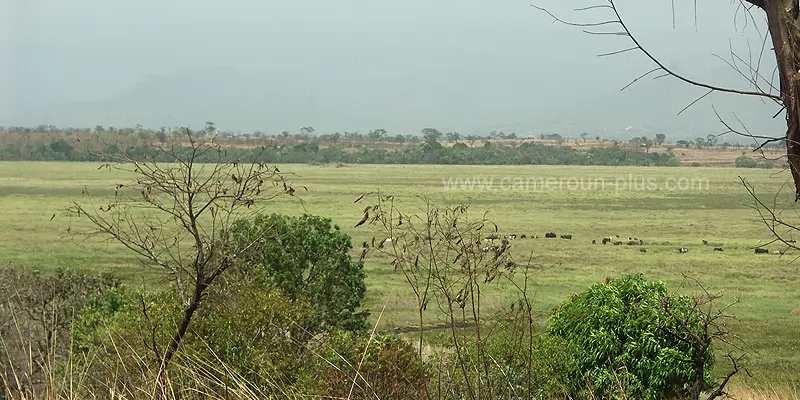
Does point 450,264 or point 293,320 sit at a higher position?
point 450,264

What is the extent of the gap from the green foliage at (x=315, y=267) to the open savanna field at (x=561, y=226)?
2.35m

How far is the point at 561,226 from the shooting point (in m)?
61.2

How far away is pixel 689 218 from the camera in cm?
6662

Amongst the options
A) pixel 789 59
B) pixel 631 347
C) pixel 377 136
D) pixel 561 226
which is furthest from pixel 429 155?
pixel 789 59

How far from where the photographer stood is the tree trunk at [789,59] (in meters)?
2.85

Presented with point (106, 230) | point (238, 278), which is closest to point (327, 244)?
point (238, 278)

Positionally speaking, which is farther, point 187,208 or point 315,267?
point 315,267

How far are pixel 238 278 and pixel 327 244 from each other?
6486 mm

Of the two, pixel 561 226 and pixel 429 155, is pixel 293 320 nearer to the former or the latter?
pixel 561 226

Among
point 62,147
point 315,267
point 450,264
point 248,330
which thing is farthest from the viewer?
point 62,147

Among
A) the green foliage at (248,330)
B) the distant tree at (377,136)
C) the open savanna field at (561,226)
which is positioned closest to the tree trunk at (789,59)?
the open savanna field at (561,226)

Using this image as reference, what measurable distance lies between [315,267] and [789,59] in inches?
663

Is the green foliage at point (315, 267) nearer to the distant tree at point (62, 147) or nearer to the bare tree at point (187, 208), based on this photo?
the bare tree at point (187, 208)

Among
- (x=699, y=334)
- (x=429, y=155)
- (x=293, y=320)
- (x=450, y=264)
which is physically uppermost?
(x=450, y=264)
